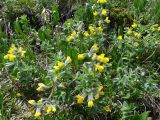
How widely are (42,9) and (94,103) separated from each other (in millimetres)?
1508

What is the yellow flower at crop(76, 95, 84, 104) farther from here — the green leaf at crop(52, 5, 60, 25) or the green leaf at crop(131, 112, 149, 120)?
the green leaf at crop(52, 5, 60, 25)

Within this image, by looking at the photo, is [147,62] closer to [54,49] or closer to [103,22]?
[103,22]

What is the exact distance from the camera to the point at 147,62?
310 cm

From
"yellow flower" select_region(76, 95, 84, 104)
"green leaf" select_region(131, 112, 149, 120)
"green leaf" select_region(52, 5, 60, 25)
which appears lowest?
"green leaf" select_region(131, 112, 149, 120)

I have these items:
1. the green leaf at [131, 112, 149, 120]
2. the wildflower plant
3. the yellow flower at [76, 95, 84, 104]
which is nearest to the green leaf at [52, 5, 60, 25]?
the wildflower plant

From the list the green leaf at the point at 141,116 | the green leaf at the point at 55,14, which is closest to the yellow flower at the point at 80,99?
the green leaf at the point at 141,116

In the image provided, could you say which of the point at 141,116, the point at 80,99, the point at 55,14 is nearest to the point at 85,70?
the point at 80,99

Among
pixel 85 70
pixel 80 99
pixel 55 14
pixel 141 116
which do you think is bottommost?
pixel 141 116

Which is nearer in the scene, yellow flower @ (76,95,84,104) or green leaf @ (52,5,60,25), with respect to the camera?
yellow flower @ (76,95,84,104)

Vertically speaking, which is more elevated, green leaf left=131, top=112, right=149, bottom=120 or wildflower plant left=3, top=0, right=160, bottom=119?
wildflower plant left=3, top=0, right=160, bottom=119

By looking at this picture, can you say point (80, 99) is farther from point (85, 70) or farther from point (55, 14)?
point (55, 14)

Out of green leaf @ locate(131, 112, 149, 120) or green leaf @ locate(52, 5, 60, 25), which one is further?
green leaf @ locate(52, 5, 60, 25)

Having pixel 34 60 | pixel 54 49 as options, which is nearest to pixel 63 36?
pixel 54 49

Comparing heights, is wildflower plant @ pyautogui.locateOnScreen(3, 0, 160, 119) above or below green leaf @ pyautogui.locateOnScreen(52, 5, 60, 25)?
below
